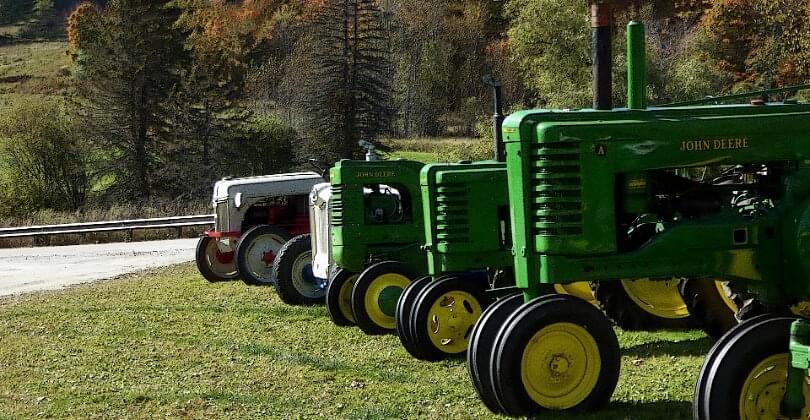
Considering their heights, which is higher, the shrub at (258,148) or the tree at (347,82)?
the tree at (347,82)

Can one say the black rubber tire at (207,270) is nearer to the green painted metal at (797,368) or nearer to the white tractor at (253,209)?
the white tractor at (253,209)

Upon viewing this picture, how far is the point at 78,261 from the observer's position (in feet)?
75.2

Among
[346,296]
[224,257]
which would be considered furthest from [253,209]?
[346,296]

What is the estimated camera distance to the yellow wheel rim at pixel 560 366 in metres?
5.97

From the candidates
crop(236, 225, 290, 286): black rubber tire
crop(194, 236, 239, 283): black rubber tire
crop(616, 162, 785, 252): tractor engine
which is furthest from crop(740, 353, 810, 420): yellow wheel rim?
crop(194, 236, 239, 283): black rubber tire

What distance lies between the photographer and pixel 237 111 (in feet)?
139

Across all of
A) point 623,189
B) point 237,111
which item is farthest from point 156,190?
point 623,189

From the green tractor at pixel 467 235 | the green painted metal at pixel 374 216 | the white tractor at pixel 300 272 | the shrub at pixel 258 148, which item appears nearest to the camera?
the green tractor at pixel 467 235

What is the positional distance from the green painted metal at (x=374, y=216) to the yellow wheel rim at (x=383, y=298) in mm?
796

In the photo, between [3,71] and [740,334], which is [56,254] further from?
[3,71]

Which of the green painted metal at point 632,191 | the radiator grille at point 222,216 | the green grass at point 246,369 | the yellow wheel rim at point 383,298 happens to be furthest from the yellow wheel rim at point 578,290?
the radiator grille at point 222,216

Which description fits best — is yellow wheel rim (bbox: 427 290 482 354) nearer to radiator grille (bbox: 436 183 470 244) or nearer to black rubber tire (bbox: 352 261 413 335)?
radiator grille (bbox: 436 183 470 244)

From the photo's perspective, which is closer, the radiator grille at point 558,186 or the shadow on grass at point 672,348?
the radiator grille at point 558,186

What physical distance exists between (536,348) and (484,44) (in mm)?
51551
